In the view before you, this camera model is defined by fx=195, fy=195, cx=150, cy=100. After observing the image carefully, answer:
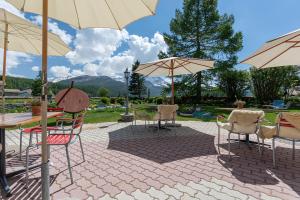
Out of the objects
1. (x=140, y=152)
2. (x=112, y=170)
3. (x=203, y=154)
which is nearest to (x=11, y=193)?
(x=112, y=170)

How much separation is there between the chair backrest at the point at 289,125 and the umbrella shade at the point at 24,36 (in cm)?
440

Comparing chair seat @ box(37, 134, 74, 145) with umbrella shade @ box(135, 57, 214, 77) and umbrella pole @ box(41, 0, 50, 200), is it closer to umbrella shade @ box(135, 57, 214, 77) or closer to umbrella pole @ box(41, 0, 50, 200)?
umbrella pole @ box(41, 0, 50, 200)

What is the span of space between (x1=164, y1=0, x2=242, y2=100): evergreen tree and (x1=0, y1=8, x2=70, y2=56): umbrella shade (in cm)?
1553

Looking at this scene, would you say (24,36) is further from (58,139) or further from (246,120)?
(246,120)

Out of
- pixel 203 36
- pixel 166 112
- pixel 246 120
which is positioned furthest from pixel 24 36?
pixel 203 36

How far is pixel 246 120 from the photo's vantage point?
3.87m

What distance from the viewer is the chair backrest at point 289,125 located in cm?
329

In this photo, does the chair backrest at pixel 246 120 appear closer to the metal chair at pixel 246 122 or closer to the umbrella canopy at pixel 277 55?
the metal chair at pixel 246 122


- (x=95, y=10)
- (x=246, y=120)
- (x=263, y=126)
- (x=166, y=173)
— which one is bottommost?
(x=166, y=173)

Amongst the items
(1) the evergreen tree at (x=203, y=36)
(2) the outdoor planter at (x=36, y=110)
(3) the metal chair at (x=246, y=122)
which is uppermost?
(1) the evergreen tree at (x=203, y=36)

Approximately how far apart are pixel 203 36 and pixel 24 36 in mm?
17262

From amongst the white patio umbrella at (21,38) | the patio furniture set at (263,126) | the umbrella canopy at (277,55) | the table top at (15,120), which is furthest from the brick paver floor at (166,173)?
the umbrella canopy at (277,55)

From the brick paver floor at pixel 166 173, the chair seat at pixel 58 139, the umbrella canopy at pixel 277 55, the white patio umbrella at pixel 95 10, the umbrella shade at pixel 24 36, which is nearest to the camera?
the white patio umbrella at pixel 95 10

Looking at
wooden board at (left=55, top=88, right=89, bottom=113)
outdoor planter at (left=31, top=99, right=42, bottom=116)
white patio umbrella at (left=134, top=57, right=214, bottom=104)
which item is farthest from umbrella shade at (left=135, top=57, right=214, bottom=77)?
outdoor planter at (left=31, top=99, right=42, bottom=116)
